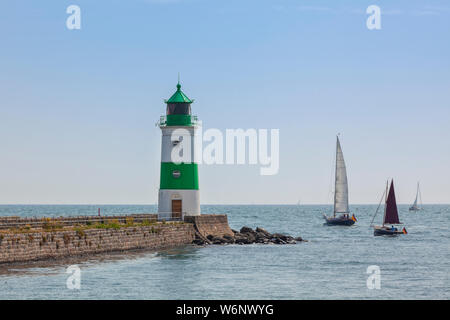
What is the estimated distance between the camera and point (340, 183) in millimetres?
97375

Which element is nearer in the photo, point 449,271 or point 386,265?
point 449,271

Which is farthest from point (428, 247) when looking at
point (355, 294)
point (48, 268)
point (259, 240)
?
point (48, 268)

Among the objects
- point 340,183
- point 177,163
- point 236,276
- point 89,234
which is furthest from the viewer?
point 340,183

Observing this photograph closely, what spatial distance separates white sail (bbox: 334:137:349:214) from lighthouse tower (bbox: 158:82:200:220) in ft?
153

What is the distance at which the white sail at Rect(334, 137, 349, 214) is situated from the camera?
96.6 m

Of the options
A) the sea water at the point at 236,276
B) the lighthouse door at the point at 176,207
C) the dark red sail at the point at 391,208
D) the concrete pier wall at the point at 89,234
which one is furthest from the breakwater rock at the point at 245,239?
the dark red sail at the point at 391,208

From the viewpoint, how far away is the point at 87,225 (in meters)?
45.5

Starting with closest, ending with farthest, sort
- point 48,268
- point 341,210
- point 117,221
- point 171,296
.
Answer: point 171,296
point 48,268
point 117,221
point 341,210

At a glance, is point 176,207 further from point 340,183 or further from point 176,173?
point 340,183

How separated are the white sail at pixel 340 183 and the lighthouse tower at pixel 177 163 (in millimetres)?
46648

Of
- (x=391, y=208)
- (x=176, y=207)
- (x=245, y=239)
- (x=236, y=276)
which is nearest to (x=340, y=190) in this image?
(x=391, y=208)

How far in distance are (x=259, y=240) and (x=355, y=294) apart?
27.2 meters

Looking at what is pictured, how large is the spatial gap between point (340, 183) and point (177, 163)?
49113 millimetres
